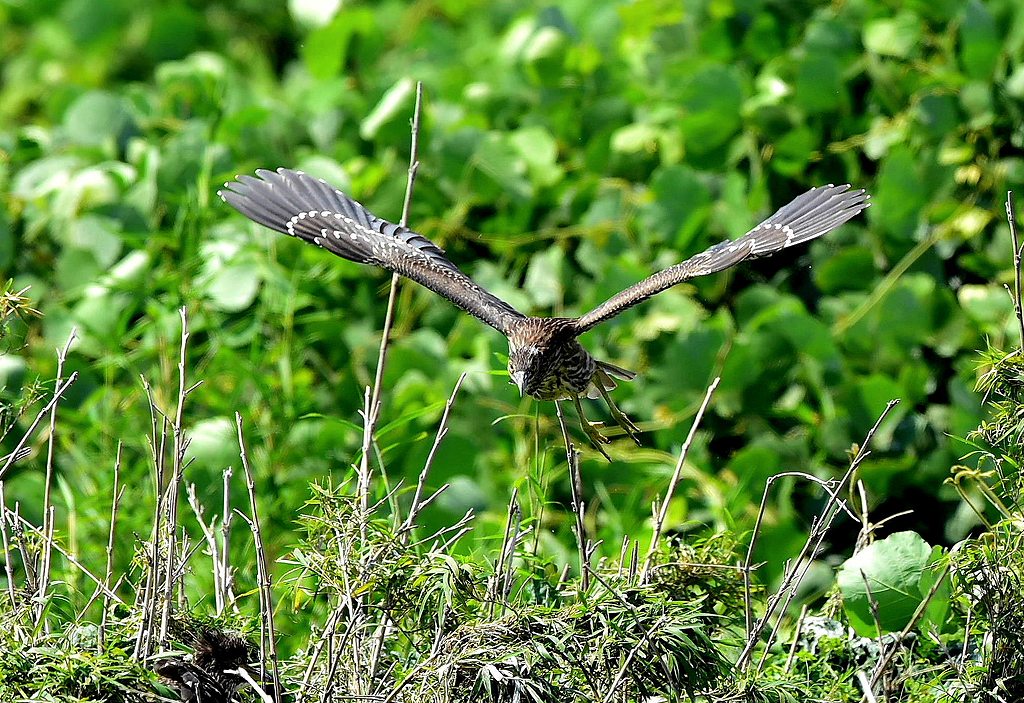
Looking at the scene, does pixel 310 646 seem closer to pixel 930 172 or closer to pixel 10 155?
pixel 930 172

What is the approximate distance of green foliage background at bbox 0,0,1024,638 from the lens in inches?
202

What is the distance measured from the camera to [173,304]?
17.3 feet

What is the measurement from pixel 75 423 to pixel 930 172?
3.40m

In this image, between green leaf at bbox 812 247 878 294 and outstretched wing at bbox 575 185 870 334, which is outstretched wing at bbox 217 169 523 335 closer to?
outstretched wing at bbox 575 185 870 334

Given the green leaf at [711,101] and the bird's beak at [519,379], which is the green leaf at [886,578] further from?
the green leaf at [711,101]

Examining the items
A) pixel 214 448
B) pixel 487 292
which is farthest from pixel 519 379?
pixel 214 448

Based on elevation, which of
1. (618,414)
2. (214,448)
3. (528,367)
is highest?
(528,367)

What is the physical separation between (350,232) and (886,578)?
6.07 ft

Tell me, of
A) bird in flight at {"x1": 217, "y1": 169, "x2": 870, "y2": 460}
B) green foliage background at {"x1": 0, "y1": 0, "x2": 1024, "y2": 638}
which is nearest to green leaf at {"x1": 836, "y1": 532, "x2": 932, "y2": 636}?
bird in flight at {"x1": 217, "y1": 169, "x2": 870, "y2": 460}

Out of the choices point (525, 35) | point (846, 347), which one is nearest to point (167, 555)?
point (846, 347)

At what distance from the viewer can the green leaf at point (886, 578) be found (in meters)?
3.25

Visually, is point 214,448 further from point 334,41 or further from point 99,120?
point 334,41

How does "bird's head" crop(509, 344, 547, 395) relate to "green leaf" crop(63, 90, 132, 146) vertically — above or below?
above

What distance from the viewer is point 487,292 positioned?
4102mm
